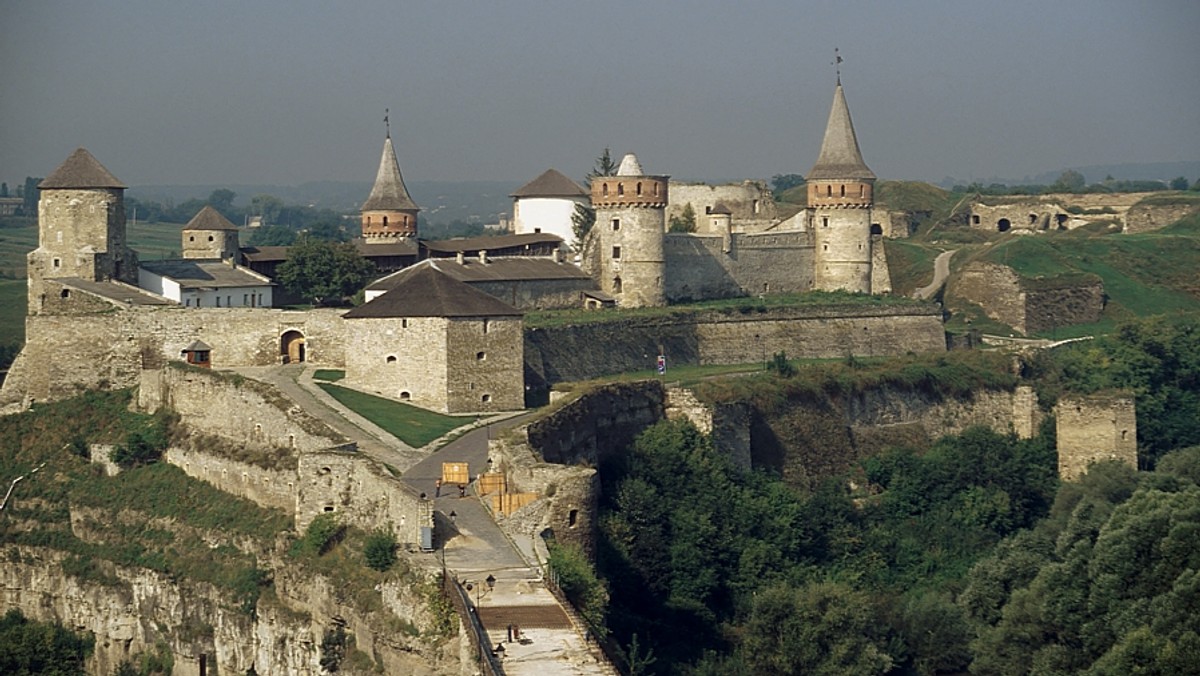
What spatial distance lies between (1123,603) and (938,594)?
322 inches

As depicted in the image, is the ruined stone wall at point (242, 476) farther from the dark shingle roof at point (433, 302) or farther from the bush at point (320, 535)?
the dark shingle roof at point (433, 302)

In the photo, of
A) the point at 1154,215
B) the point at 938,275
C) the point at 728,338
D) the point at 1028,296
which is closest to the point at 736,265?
the point at 728,338

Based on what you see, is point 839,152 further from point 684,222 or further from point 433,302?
point 433,302

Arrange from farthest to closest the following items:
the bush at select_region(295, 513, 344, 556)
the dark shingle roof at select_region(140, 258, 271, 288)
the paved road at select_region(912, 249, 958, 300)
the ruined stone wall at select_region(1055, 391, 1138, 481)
→ the paved road at select_region(912, 249, 958, 300) → the ruined stone wall at select_region(1055, 391, 1138, 481) → the dark shingle roof at select_region(140, 258, 271, 288) → the bush at select_region(295, 513, 344, 556)

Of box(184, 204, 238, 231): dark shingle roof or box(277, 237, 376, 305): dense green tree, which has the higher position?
box(184, 204, 238, 231): dark shingle roof

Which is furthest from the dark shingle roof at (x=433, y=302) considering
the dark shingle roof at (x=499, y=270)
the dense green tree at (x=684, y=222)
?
the dense green tree at (x=684, y=222)

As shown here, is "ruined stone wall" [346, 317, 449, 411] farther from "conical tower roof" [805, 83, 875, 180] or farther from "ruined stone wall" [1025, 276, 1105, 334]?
"ruined stone wall" [1025, 276, 1105, 334]

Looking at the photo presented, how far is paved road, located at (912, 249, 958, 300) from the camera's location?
69.9m

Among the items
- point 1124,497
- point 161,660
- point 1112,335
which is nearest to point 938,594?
point 1124,497

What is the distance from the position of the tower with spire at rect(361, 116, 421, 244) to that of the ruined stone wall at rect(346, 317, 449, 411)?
47.1 feet

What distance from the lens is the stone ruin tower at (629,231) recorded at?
58.9 metres

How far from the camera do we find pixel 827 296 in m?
64.7

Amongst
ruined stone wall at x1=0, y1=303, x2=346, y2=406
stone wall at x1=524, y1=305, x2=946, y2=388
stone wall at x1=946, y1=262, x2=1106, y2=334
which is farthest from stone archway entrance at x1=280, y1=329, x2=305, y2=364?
stone wall at x1=946, y1=262, x2=1106, y2=334

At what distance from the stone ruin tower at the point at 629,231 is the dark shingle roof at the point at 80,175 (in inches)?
531
